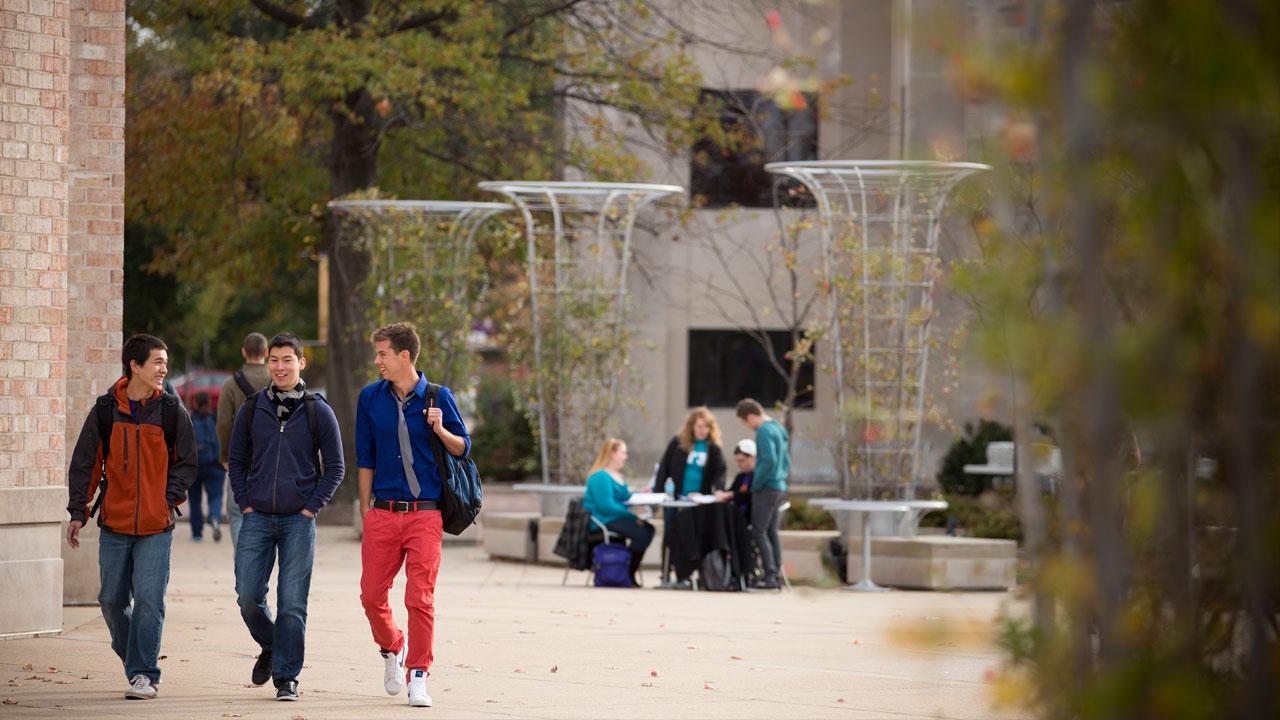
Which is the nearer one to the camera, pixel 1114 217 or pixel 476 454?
pixel 1114 217

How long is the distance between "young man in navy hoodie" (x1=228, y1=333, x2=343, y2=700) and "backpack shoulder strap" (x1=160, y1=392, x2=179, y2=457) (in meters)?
0.33

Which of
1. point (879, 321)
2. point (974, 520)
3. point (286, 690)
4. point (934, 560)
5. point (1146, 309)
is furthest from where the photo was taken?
point (974, 520)

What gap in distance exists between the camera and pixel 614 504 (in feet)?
56.2

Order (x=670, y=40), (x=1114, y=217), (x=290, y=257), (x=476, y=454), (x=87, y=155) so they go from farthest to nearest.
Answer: (x=476, y=454), (x=290, y=257), (x=670, y=40), (x=87, y=155), (x=1114, y=217)

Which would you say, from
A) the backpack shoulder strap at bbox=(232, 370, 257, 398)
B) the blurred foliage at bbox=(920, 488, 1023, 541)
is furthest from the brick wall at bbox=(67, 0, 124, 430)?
the blurred foliage at bbox=(920, 488, 1023, 541)

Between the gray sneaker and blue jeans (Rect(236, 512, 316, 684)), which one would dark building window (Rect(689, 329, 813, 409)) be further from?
the gray sneaker

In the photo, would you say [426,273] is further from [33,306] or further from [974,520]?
[33,306]

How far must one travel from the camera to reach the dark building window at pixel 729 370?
3366 cm

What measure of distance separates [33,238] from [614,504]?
7331 mm

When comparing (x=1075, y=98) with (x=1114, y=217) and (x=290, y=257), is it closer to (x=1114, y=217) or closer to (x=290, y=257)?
(x=1114, y=217)

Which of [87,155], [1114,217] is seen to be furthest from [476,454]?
[1114,217]

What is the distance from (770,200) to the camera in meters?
33.0

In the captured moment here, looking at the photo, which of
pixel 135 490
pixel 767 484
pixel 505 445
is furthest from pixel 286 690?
pixel 505 445

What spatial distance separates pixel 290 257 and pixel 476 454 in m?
8.57
